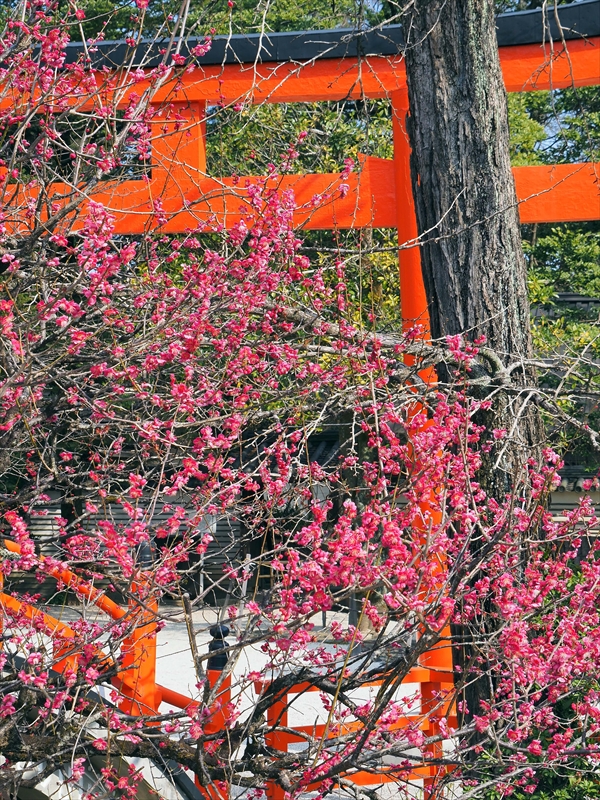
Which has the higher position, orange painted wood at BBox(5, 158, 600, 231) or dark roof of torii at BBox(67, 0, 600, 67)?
dark roof of torii at BBox(67, 0, 600, 67)

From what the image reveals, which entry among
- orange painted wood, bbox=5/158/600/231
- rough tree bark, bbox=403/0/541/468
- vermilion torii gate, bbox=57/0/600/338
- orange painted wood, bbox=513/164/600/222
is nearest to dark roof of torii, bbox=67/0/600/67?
vermilion torii gate, bbox=57/0/600/338

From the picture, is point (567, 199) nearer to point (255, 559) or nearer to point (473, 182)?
point (473, 182)

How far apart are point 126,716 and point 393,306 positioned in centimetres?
737

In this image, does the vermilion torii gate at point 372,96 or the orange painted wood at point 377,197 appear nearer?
the vermilion torii gate at point 372,96

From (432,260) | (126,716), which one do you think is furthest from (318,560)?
(432,260)

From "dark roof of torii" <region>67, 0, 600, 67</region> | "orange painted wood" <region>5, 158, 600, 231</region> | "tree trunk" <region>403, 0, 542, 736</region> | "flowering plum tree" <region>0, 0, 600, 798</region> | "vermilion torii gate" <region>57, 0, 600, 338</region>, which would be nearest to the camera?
"flowering plum tree" <region>0, 0, 600, 798</region>

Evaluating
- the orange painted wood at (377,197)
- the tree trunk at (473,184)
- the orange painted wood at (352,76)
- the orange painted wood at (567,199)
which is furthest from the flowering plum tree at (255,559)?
the orange painted wood at (567,199)

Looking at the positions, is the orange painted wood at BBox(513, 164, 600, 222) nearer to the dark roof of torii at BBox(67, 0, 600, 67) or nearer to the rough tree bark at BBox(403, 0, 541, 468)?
the dark roof of torii at BBox(67, 0, 600, 67)

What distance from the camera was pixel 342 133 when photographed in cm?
1093

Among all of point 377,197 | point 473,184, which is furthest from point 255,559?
point 377,197

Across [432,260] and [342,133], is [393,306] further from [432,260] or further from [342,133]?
[432,260]

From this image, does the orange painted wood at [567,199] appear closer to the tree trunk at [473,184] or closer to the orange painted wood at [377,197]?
the orange painted wood at [377,197]

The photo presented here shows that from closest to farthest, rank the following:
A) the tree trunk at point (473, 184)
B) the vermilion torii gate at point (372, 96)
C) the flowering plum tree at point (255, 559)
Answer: the flowering plum tree at point (255, 559) → the tree trunk at point (473, 184) → the vermilion torii gate at point (372, 96)

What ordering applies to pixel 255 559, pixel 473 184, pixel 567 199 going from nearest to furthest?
pixel 255 559 → pixel 473 184 → pixel 567 199
